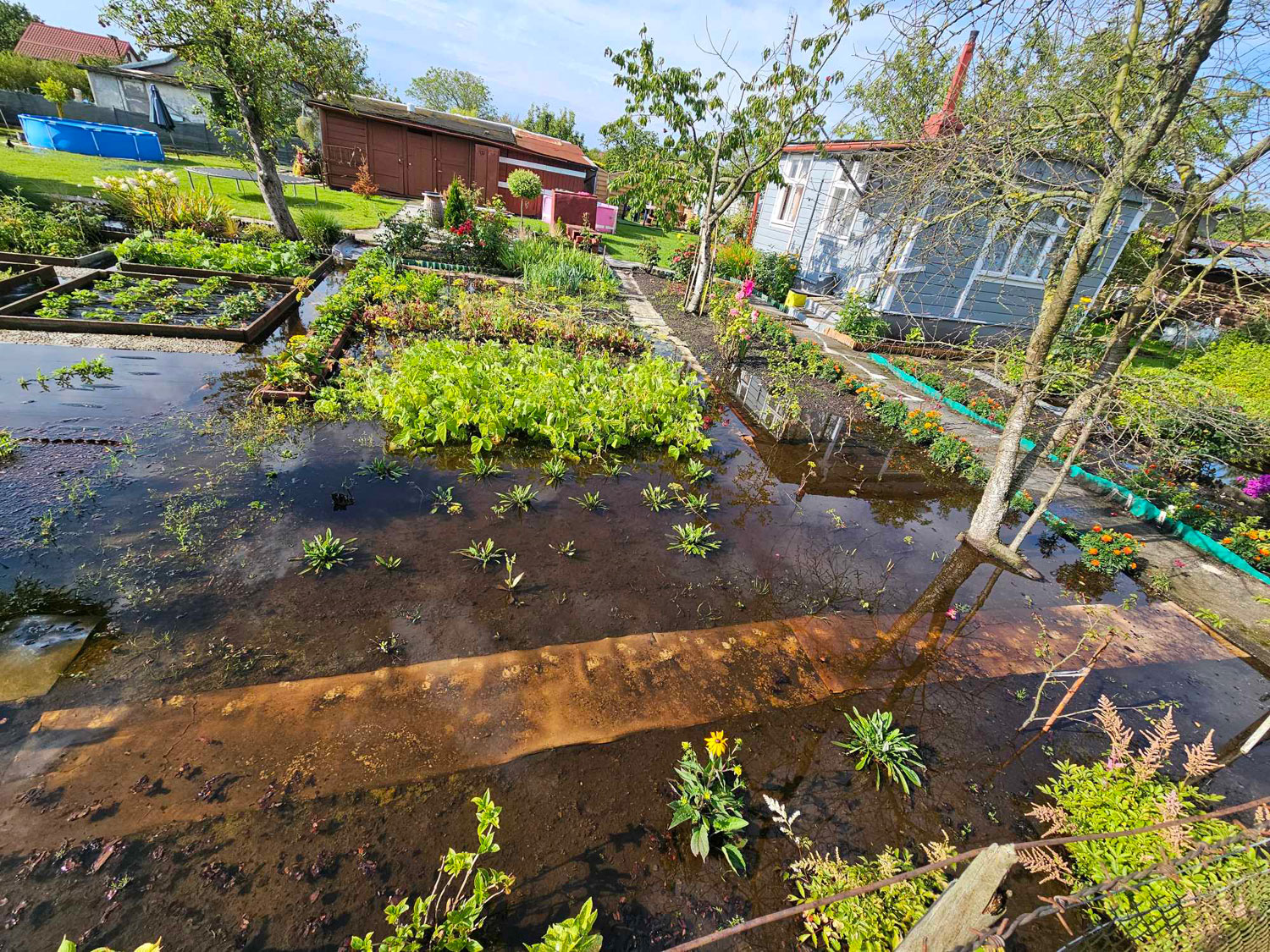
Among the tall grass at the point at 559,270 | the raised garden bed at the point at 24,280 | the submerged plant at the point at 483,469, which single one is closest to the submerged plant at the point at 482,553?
the submerged plant at the point at 483,469

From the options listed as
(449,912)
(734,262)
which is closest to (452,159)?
(734,262)

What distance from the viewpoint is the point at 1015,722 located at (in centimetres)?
366

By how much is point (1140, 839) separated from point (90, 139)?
36144 mm

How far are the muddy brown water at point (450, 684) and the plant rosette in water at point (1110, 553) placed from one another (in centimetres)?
24

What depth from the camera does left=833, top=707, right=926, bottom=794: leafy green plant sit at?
123 inches

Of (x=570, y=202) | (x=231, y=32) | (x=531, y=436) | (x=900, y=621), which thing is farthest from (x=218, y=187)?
(x=900, y=621)

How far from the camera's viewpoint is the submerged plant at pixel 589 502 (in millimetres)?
5262

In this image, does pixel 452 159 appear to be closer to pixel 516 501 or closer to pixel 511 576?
pixel 516 501

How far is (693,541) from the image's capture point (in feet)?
16.0

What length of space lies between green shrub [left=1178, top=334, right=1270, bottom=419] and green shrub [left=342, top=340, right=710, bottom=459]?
8.59 m

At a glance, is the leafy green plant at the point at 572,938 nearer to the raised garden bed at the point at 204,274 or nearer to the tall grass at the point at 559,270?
the raised garden bed at the point at 204,274

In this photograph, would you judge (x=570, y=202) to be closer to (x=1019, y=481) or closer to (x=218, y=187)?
(x=218, y=187)

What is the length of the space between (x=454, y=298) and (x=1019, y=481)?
10.1m

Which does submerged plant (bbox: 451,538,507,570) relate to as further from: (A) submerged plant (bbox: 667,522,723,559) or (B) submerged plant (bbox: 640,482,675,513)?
(B) submerged plant (bbox: 640,482,675,513)
